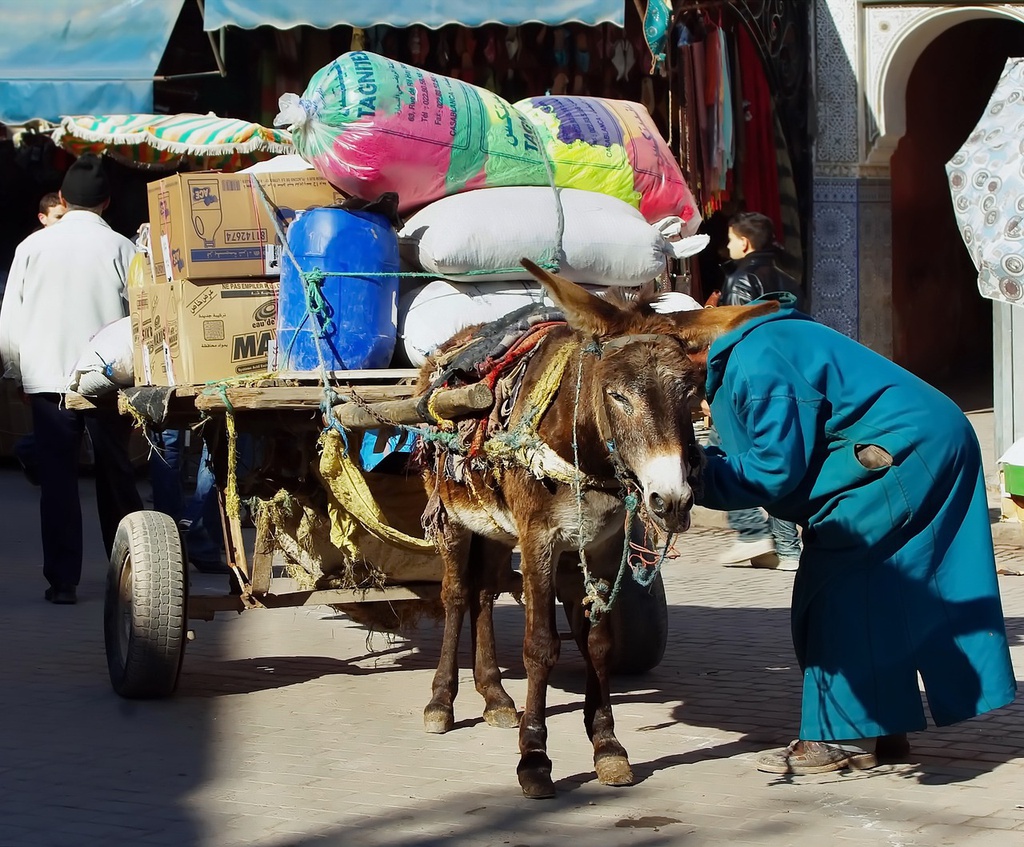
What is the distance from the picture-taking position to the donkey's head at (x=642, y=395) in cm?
380

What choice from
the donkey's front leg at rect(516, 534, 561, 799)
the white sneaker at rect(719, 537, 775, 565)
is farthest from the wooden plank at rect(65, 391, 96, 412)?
the white sneaker at rect(719, 537, 775, 565)

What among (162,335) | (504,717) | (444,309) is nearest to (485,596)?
(504,717)

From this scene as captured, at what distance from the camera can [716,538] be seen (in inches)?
377

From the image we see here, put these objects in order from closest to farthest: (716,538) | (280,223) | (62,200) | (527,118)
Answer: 1. (280,223)
2. (527,118)
3. (62,200)
4. (716,538)

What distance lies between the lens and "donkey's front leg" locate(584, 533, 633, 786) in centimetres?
450

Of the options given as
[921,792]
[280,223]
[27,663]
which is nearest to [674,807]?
[921,792]

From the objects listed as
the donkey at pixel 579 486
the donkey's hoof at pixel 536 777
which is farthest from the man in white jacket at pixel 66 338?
the donkey's hoof at pixel 536 777

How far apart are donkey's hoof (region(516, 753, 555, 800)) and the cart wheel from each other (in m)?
1.60

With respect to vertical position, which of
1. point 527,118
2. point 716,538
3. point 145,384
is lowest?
point 716,538

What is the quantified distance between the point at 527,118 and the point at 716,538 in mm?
4279

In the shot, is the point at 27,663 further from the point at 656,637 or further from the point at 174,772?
the point at 656,637

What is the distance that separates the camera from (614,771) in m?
4.48

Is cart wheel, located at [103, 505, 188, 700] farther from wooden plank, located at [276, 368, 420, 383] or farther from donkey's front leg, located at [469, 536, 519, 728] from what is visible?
donkey's front leg, located at [469, 536, 519, 728]

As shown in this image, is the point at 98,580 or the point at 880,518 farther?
the point at 98,580
